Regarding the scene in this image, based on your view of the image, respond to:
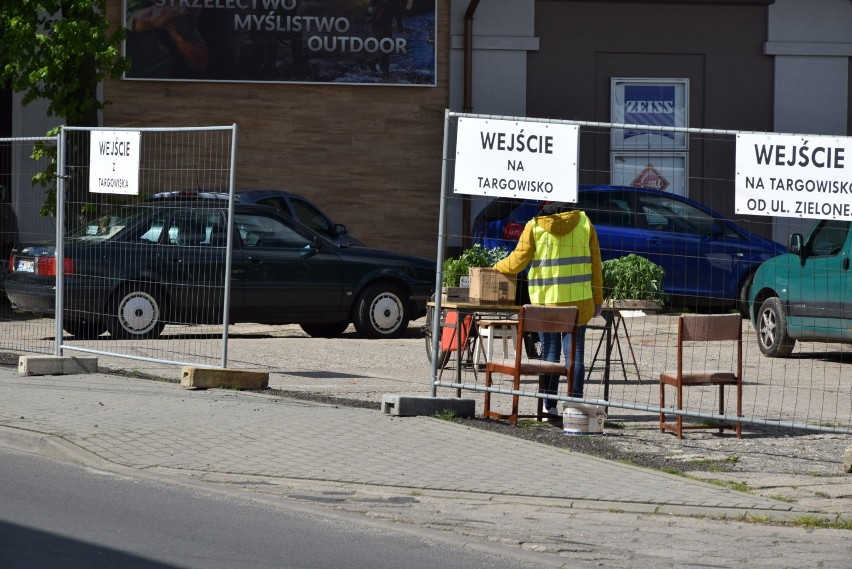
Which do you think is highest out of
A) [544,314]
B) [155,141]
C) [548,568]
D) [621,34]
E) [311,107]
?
[621,34]

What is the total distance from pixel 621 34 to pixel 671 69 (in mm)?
1049

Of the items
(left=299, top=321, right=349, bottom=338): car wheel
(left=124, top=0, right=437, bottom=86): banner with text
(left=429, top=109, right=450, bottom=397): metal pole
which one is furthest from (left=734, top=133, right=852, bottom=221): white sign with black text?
(left=124, top=0, right=437, bottom=86): banner with text

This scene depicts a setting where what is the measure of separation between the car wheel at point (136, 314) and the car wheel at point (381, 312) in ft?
12.2

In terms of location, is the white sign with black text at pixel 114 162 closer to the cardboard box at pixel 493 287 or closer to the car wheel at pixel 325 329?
the cardboard box at pixel 493 287

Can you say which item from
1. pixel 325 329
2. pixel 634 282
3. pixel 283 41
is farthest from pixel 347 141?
pixel 634 282

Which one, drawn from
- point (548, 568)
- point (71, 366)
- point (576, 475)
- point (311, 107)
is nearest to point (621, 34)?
point (311, 107)

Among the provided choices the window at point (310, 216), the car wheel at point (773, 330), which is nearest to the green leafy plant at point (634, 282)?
the car wheel at point (773, 330)

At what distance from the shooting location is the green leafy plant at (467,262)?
533 inches

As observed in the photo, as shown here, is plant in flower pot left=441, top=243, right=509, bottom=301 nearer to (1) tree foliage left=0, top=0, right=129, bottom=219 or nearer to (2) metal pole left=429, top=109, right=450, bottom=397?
(2) metal pole left=429, top=109, right=450, bottom=397

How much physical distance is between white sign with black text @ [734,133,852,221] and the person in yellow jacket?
1.63 meters

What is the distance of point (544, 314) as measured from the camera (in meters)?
10.4

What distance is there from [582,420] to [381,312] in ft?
23.5

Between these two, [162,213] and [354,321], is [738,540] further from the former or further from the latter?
[354,321]

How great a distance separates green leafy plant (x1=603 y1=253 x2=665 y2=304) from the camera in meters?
12.7
